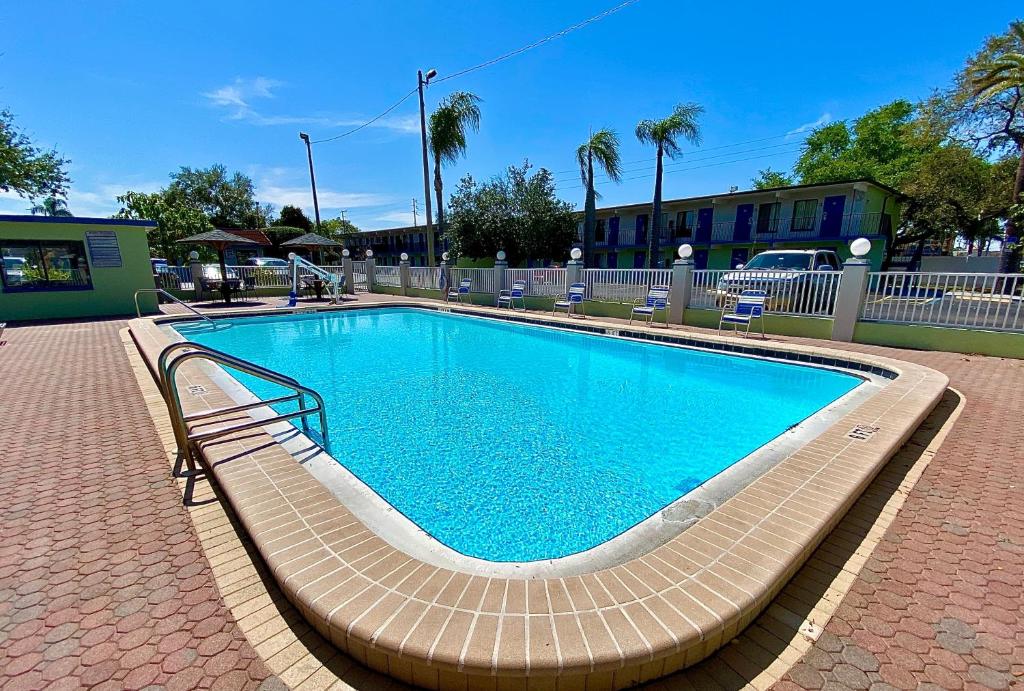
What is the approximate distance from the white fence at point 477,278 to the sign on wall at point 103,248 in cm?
989

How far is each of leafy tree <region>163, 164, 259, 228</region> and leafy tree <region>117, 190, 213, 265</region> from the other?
10.2m

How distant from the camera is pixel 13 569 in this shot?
6.79 feet

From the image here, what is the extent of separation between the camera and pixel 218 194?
4016cm

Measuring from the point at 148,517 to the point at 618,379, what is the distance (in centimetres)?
583

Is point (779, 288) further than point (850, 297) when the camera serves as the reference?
Yes

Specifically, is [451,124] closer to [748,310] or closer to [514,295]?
[514,295]

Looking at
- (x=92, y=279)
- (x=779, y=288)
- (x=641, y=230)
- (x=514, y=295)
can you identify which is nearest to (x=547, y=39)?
(x=514, y=295)

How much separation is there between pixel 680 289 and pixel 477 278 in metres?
7.64

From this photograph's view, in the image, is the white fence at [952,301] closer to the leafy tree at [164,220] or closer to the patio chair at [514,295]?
the patio chair at [514,295]

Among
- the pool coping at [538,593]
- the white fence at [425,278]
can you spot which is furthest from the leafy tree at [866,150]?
the pool coping at [538,593]

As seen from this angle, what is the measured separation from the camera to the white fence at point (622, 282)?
10672 mm

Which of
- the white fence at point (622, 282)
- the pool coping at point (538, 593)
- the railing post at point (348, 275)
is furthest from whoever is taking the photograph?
the railing post at point (348, 275)

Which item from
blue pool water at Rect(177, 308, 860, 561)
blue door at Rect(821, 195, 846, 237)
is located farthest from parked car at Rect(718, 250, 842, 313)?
blue door at Rect(821, 195, 846, 237)

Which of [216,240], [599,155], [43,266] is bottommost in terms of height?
[43,266]
